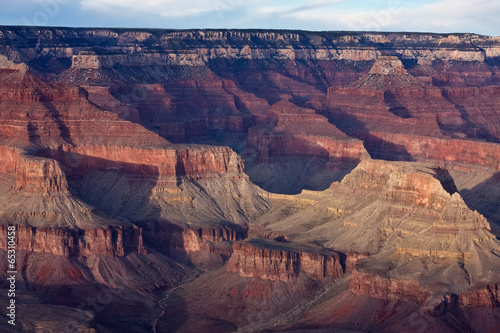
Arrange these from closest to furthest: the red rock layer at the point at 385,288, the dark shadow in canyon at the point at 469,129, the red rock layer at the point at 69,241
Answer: the red rock layer at the point at 385,288 < the red rock layer at the point at 69,241 < the dark shadow in canyon at the point at 469,129

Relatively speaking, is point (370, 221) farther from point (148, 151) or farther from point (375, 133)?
point (375, 133)

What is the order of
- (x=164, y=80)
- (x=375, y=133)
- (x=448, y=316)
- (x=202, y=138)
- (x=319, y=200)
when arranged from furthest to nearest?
(x=164, y=80), (x=202, y=138), (x=375, y=133), (x=319, y=200), (x=448, y=316)

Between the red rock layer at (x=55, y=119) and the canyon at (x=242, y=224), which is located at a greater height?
the red rock layer at (x=55, y=119)

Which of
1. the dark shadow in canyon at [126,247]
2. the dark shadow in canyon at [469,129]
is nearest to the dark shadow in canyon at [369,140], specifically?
the dark shadow in canyon at [469,129]

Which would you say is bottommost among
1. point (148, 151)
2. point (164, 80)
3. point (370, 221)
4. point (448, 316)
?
point (448, 316)

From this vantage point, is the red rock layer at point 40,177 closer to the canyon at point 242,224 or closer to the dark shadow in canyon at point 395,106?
the canyon at point 242,224

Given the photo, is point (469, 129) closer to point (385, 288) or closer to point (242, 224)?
point (242, 224)

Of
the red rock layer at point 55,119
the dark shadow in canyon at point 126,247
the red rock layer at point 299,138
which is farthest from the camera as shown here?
the red rock layer at point 299,138

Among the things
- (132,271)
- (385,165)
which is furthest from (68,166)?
(385,165)
